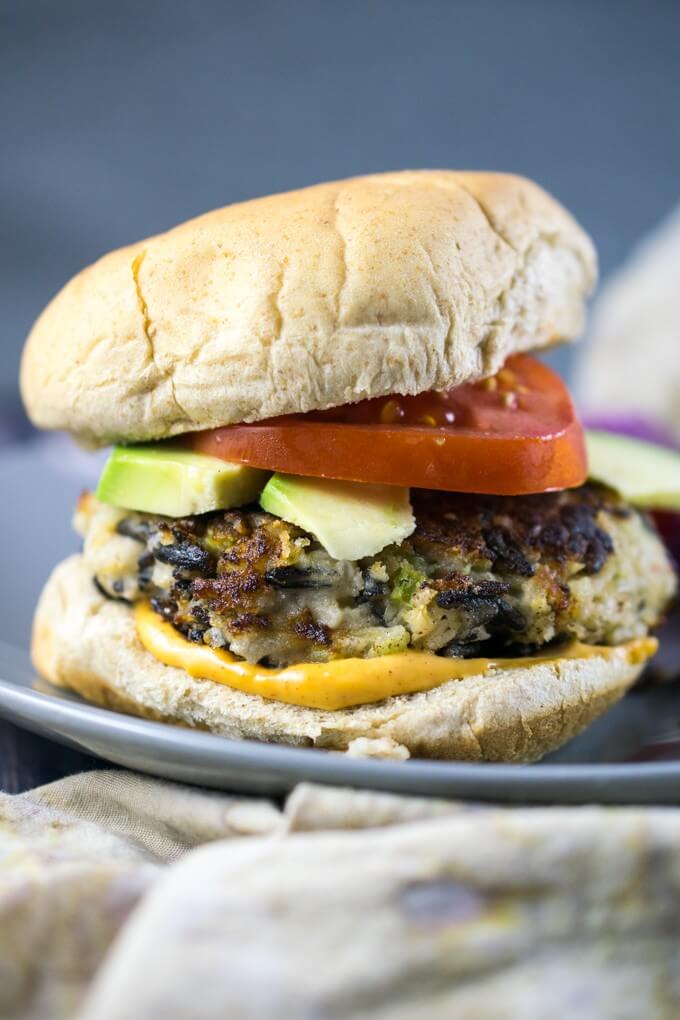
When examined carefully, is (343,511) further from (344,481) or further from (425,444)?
(425,444)

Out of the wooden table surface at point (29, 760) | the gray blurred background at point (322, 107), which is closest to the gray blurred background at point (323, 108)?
the gray blurred background at point (322, 107)

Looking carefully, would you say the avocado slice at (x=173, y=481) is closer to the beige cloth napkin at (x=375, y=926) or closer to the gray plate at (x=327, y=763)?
the gray plate at (x=327, y=763)

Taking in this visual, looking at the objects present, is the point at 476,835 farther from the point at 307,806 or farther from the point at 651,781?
the point at 651,781

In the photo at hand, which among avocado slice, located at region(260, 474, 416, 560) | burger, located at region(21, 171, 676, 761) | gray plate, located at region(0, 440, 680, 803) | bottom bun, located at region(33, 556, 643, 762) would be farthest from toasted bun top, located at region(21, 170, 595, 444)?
gray plate, located at region(0, 440, 680, 803)

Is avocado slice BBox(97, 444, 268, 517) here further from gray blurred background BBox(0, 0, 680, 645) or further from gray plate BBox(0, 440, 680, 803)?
gray blurred background BBox(0, 0, 680, 645)

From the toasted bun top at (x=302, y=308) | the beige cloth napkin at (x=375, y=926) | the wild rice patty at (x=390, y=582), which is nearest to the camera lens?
the beige cloth napkin at (x=375, y=926)

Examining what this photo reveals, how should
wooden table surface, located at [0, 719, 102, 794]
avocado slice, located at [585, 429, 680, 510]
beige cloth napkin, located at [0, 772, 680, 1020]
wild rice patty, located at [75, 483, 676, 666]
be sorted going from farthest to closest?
avocado slice, located at [585, 429, 680, 510] → wooden table surface, located at [0, 719, 102, 794] → wild rice patty, located at [75, 483, 676, 666] → beige cloth napkin, located at [0, 772, 680, 1020]

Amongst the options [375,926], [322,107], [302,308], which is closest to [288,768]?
[375,926]
